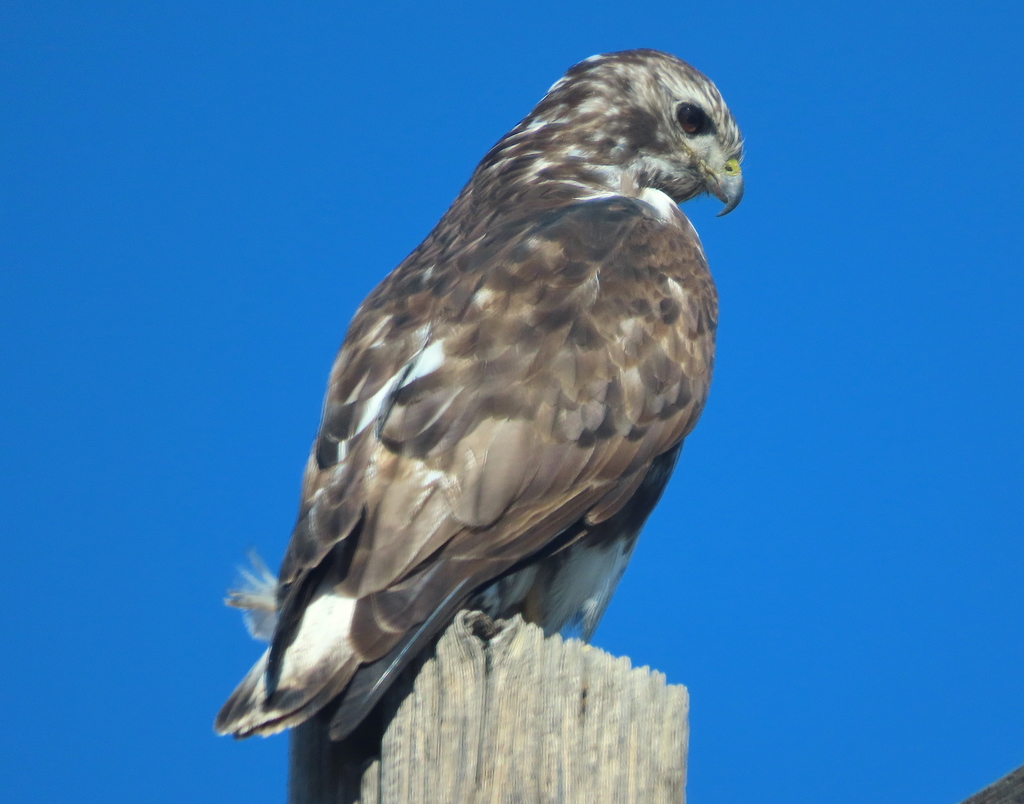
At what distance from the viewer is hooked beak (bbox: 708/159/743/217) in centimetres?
511

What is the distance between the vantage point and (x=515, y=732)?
2.26 m

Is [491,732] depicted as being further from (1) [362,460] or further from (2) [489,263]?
(2) [489,263]

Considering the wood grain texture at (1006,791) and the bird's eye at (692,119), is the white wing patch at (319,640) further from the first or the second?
the bird's eye at (692,119)

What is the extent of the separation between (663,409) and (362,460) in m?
0.95

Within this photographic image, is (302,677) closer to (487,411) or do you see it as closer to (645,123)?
(487,411)

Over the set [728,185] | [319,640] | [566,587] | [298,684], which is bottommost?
[298,684]

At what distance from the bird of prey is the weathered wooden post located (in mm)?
131

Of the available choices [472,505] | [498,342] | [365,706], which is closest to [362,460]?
[472,505]

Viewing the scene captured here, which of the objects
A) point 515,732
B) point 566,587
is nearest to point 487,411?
point 566,587

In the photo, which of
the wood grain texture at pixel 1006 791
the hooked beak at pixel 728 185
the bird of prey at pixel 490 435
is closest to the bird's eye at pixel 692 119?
the hooked beak at pixel 728 185

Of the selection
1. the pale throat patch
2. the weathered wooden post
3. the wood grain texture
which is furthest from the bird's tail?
the pale throat patch

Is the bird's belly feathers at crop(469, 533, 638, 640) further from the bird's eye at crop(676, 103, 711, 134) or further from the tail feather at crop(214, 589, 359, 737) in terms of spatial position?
the bird's eye at crop(676, 103, 711, 134)

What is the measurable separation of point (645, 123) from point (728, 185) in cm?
52

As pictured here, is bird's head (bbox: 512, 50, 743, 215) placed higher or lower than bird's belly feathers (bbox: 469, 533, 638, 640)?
higher
